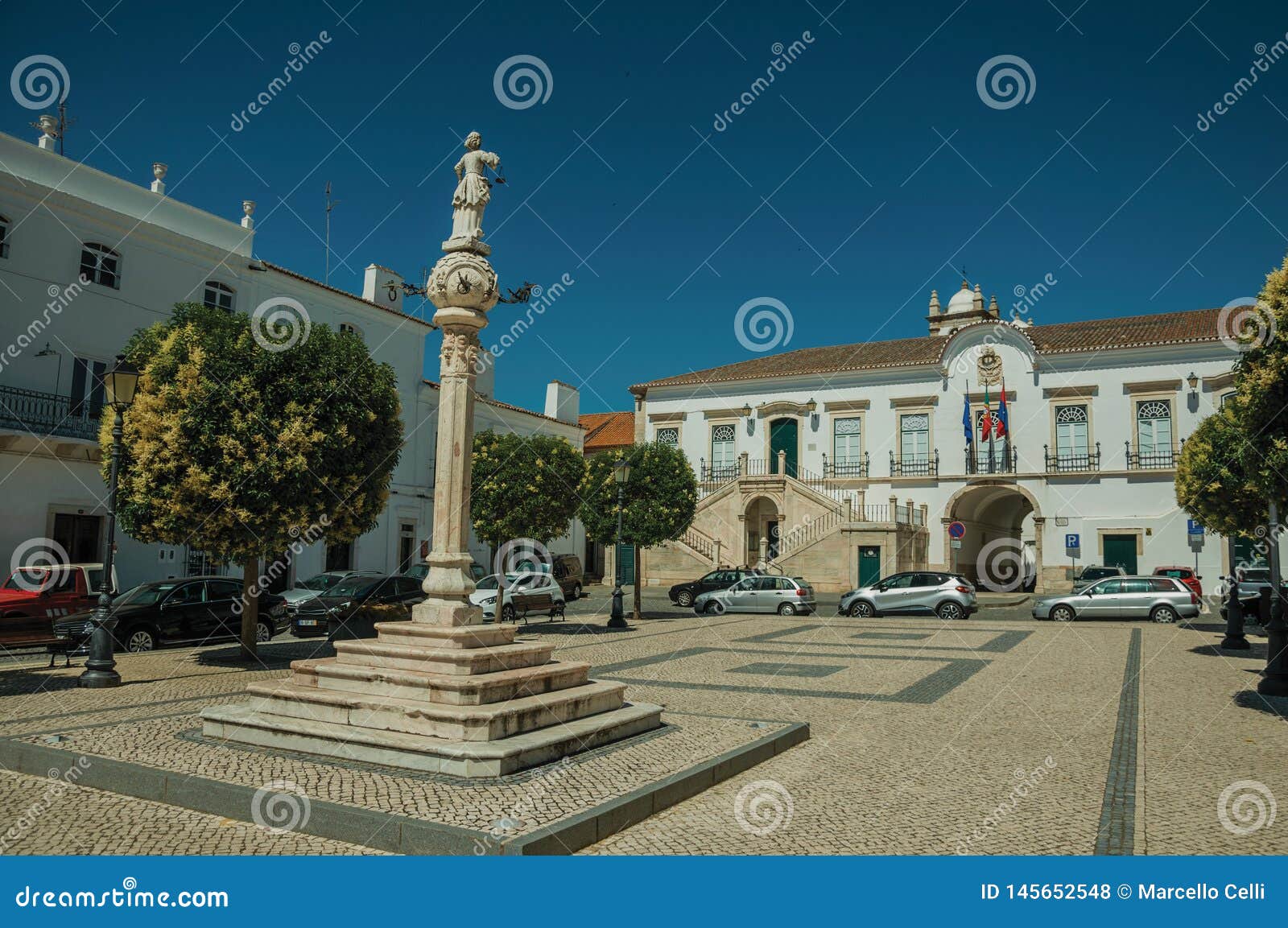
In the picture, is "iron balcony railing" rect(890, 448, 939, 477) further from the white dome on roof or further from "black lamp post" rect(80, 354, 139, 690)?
"black lamp post" rect(80, 354, 139, 690)

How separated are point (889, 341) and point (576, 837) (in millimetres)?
39454

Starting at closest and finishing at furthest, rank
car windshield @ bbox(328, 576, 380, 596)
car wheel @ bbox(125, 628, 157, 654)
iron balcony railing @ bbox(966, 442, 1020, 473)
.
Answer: car wheel @ bbox(125, 628, 157, 654), car windshield @ bbox(328, 576, 380, 596), iron balcony railing @ bbox(966, 442, 1020, 473)

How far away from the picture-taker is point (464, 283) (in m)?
8.64

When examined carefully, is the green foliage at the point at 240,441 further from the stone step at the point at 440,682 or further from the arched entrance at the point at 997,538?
the arched entrance at the point at 997,538

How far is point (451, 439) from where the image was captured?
8594 millimetres

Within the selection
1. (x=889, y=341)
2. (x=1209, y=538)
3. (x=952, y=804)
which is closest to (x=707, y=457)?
(x=889, y=341)

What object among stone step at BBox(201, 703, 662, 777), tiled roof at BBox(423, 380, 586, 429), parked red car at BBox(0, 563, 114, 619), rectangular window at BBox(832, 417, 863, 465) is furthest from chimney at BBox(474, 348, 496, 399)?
stone step at BBox(201, 703, 662, 777)

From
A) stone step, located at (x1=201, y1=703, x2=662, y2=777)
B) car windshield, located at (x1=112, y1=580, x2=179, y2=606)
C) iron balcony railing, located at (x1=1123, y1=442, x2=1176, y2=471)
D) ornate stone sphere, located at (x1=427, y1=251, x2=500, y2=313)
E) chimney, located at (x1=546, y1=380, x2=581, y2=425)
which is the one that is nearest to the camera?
stone step, located at (x1=201, y1=703, x2=662, y2=777)

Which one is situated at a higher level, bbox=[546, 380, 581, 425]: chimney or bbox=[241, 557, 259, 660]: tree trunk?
bbox=[546, 380, 581, 425]: chimney

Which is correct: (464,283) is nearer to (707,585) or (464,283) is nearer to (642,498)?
(642,498)

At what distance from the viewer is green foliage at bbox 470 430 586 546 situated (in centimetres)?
2117

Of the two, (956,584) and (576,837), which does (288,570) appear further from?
(576,837)

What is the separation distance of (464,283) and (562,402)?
36302 mm

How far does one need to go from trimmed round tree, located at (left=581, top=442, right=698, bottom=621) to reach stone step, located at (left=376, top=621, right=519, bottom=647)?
1571 centimetres
